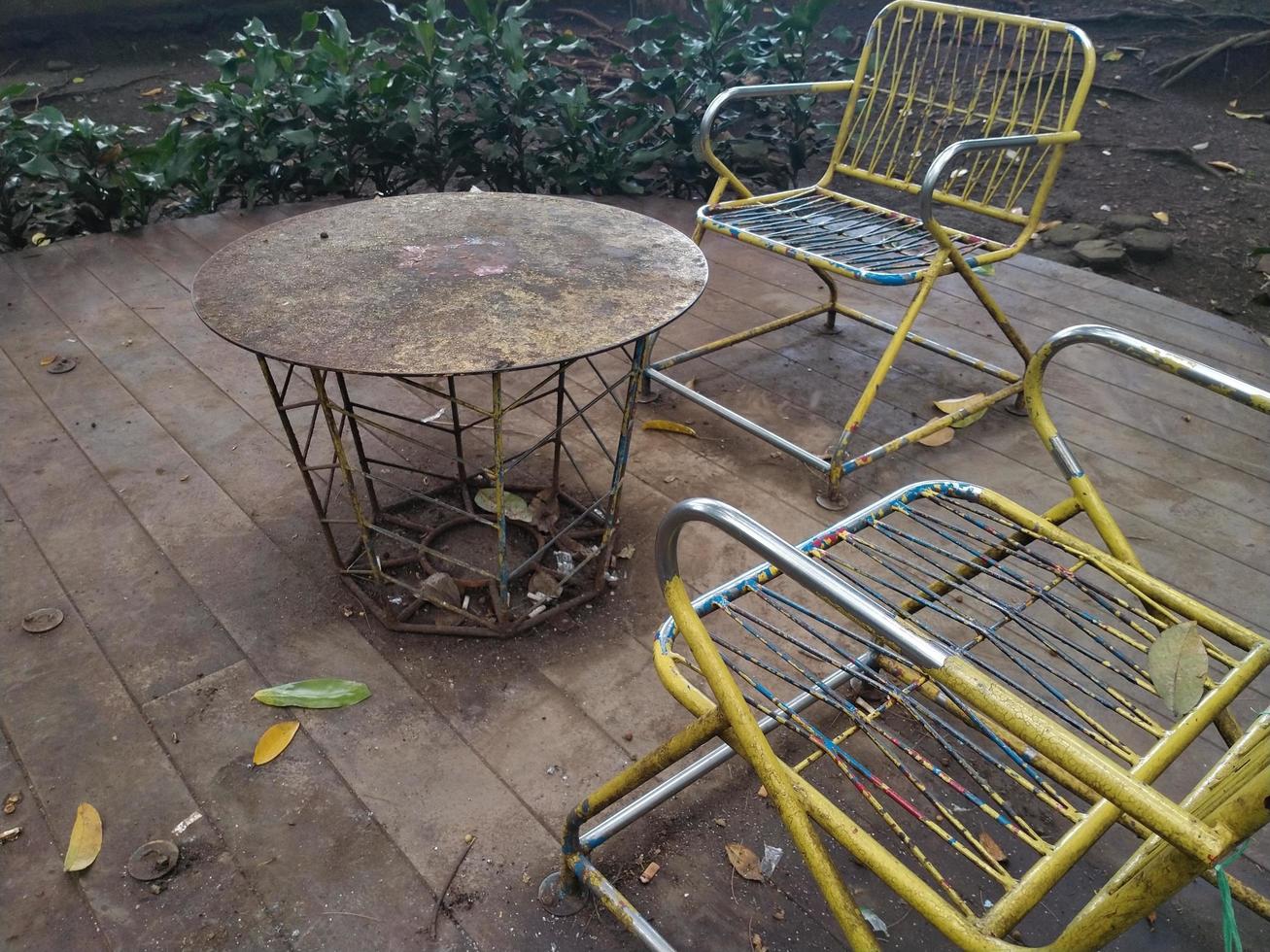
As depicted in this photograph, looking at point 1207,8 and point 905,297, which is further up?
point 1207,8

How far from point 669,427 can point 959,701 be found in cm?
125

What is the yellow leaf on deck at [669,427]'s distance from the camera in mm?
2260

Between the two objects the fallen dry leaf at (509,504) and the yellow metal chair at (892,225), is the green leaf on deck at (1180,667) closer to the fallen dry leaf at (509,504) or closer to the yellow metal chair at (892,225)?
the yellow metal chair at (892,225)

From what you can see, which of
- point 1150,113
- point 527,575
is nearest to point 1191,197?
point 1150,113

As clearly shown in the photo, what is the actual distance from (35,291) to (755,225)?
2317 millimetres

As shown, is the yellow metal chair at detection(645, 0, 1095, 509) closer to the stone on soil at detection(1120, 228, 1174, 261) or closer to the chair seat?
the chair seat

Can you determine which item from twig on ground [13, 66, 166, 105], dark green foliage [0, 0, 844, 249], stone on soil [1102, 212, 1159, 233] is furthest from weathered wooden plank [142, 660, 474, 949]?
twig on ground [13, 66, 166, 105]

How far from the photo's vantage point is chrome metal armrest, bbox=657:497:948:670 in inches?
28.0

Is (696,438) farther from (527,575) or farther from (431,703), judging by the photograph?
(431,703)

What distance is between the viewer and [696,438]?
2.25 metres

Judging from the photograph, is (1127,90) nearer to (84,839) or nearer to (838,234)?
(838,234)

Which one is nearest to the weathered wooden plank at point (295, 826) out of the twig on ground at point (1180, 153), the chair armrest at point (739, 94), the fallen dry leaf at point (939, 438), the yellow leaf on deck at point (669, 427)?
the yellow leaf on deck at point (669, 427)

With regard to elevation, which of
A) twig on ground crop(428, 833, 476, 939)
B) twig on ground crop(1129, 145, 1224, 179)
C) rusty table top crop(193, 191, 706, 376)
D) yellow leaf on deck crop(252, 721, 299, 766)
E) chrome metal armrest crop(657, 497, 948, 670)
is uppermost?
chrome metal armrest crop(657, 497, 948, 670)

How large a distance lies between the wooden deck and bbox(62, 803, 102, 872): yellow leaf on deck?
0.02 metres
